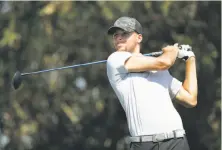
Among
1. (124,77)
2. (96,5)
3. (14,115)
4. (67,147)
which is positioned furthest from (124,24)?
(67,147)

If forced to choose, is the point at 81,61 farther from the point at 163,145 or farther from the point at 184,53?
the point at 163,145

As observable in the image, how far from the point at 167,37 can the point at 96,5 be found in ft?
4.65

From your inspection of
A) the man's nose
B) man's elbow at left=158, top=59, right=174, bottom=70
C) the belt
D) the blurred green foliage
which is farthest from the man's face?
the blurred green foliage

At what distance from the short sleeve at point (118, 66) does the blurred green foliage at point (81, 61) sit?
8385mm

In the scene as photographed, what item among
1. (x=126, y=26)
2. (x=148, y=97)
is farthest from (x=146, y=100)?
(x=126, y=26)

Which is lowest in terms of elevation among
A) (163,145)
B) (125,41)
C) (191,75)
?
(163,145)

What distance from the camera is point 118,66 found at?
5.20 m

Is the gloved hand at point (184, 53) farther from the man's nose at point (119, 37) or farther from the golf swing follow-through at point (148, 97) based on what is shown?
the man's nose at point (119, 37)

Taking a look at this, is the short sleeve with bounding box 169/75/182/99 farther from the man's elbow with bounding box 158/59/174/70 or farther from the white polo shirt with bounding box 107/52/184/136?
the man's elbow with bounding box 158/59/174/70

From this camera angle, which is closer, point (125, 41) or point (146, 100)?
point (146, 100)

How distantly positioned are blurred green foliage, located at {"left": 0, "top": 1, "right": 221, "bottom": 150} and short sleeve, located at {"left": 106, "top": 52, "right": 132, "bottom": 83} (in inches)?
330

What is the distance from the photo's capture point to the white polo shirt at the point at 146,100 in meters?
5.07

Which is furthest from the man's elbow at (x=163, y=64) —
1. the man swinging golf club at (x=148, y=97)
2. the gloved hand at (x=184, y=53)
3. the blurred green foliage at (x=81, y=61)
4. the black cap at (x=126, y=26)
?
the blurred green foliage at (x=81, y=61)

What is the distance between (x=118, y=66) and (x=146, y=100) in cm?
28
